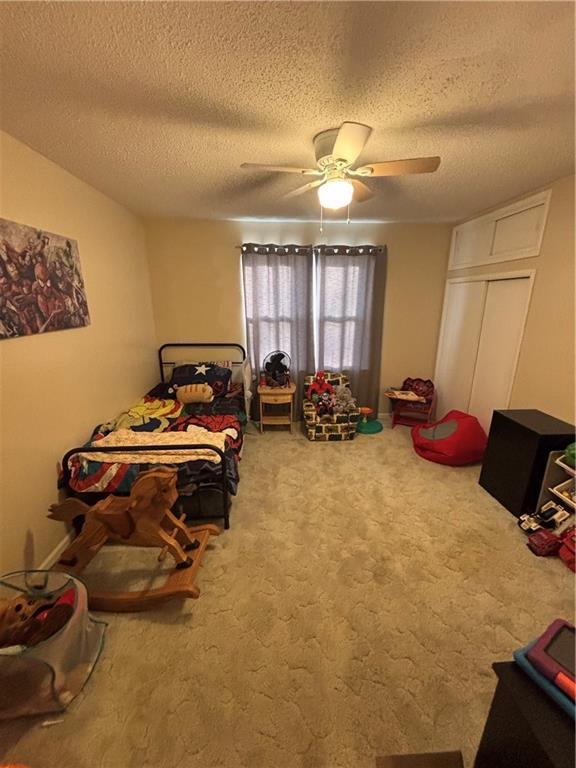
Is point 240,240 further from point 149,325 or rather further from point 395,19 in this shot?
point 395,19

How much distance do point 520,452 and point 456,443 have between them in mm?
666

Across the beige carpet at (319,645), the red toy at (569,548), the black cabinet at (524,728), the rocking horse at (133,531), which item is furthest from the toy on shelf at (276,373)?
the black cabinet at (524,728)

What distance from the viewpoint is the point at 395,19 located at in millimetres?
933

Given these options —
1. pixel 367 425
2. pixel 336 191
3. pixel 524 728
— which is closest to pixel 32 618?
pixel 524 728

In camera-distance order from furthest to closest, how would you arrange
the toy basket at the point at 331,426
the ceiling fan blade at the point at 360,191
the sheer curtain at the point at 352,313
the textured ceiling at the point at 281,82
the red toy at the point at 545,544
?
the sheer curtain at the point at 352,313, the toy basket at the point at 331,426, the red toy at the point at 545,544, the ceiling fan blade at the point at 360,191, the textured ceiling at the point at 281,82

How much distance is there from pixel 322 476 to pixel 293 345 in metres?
1.65

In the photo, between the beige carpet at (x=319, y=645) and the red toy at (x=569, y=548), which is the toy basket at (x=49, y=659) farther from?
the red toy at (x=569, y=548)

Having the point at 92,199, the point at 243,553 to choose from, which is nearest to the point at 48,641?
the point at 243,553

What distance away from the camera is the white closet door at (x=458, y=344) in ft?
10.3

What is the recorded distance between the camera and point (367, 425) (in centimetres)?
371

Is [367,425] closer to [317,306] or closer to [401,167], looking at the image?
[317,306]

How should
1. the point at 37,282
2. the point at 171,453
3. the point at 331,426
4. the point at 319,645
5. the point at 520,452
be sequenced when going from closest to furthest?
the point at 319,645
the point at 37,282
the point at 171,453
the point at 520,452
the point at 331,426

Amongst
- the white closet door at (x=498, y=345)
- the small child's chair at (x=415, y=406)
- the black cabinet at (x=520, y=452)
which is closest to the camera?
the black cabinet at (x=520, y=452)

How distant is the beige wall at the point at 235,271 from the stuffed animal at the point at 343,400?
0.83 meters
